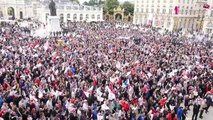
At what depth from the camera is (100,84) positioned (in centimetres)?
1692

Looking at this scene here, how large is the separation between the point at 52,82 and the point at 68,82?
3.16 feet

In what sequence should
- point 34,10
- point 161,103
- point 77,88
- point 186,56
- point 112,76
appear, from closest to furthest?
point 161,103, point 77,88, point 112,76, point 186,56, point 34,10

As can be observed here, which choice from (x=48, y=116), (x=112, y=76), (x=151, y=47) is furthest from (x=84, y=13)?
(x=48, y=116)

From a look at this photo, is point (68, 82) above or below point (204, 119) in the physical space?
above

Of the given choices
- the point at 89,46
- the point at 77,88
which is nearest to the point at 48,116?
the point at 77,88

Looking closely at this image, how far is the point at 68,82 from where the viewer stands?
1641cm

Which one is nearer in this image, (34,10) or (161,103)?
(161,103)

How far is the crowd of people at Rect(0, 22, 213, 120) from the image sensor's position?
508 inches

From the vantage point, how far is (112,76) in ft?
59.4

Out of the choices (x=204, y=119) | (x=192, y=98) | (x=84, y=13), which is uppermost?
(x=84, y=13)

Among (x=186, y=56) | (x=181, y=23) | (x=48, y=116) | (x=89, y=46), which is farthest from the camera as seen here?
(x=181, y=23)

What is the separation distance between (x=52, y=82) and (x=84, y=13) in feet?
191

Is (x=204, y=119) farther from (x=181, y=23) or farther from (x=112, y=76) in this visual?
(x=181, y=23)

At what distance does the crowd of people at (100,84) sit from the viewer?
42.3ft
